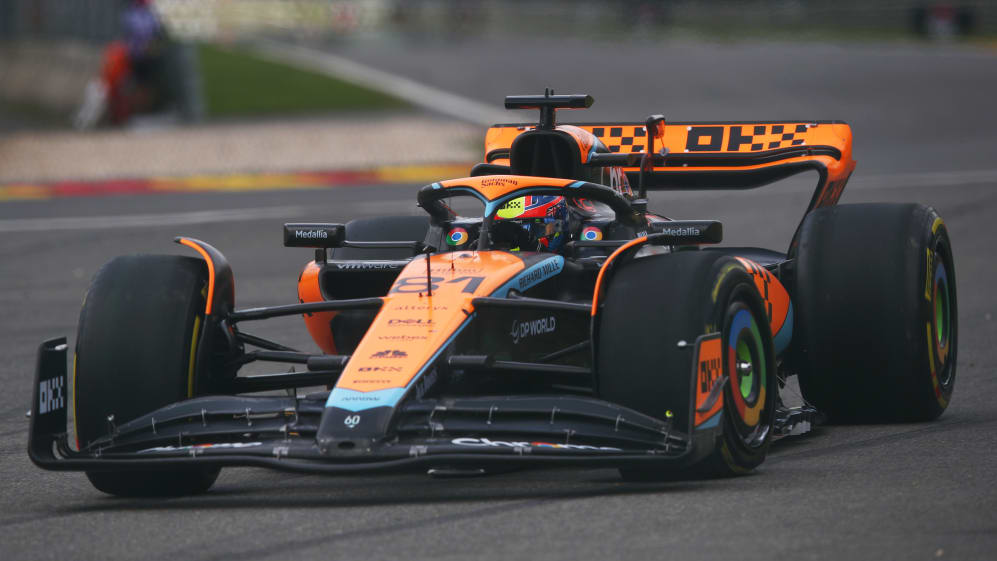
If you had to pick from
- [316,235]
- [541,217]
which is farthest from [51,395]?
[541,217]

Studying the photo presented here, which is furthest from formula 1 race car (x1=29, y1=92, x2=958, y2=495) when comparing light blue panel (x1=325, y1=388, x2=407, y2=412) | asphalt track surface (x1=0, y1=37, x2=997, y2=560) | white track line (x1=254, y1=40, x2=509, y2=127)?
white track line (x1=254, y1=40, x2=509, y2=127)

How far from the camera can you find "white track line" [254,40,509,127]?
90.5ft

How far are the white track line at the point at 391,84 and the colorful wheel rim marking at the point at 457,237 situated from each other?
18.2 metres

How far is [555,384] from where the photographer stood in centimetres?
669

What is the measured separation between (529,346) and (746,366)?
0.89m

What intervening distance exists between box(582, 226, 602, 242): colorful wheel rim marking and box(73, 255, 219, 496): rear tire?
182cm

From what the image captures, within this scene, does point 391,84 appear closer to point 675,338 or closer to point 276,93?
point 276,93

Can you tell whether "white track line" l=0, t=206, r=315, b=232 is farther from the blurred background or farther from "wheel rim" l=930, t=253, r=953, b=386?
"wheel rim" l=930, t=253, r=953, b=386

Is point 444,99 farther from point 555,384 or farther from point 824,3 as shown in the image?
point 824,3

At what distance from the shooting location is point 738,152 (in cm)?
939

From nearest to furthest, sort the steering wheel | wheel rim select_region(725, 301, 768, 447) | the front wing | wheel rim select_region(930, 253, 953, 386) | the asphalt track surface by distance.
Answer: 1. the asphalt track surface
2. the front wing
3. wheel rim select_region(725, 301, 768, 447)
4. the steering wheel
5. wheel rim select_region(930, 253, 953, 386)

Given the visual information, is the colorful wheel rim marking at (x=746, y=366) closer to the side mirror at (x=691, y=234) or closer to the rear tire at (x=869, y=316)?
the side mirror at (x=691, y=234)

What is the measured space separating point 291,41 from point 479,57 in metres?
12.5

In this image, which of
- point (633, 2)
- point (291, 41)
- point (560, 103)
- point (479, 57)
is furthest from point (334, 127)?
point (633, 2)
